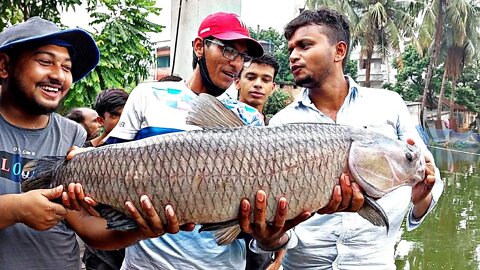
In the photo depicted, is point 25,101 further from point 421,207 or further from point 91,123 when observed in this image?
point 91,123

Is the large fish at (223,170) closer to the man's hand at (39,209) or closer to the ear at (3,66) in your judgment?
the man's hand at (39,209)

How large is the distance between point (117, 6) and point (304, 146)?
773 cm

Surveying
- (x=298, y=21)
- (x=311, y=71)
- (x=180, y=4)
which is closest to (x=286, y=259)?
(x=311, y=71)

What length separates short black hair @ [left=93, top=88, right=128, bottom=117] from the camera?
498 centimetres

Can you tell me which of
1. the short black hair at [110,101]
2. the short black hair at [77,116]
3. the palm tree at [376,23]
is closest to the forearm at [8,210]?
the short black hair at [110,101]

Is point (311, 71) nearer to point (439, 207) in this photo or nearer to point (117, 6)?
point (117, 6)

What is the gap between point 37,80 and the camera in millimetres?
2361

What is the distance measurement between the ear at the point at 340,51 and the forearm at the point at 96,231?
1.59 m

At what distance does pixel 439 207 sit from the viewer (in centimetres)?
1448

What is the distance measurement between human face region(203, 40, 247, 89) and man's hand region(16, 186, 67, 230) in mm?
976

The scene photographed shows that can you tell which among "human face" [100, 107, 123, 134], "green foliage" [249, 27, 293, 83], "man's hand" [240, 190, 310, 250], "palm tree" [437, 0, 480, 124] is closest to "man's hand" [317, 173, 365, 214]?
"man's hand" [240, 190, 310, 250]

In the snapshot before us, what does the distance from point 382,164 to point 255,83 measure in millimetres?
2225

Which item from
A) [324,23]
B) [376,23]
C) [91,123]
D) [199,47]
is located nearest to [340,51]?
[324,23]

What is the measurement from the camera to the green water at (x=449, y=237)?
31.2 ft
